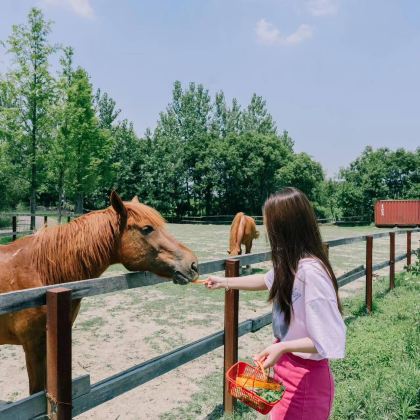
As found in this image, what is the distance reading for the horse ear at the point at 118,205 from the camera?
290 centimetres

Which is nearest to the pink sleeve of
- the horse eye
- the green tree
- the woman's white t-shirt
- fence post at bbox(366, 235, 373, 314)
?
the woman's white t-shirt

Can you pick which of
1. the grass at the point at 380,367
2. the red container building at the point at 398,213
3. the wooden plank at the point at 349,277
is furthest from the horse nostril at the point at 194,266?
the red container building at the point at 398,213

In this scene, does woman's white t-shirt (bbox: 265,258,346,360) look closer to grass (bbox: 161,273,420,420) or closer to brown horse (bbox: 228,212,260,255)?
grass (bbox: 161,273,420,420)

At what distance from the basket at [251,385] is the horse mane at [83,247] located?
51.0 inches

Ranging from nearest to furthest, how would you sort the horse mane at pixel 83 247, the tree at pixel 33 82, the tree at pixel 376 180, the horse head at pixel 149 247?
1. the horse head at pixel 149 247
2. the horse mane at pixel 83 247
3. the tree at pixel 33 82
4. the tree at pixel 376 180

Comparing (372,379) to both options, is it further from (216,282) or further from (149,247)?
(149,247)

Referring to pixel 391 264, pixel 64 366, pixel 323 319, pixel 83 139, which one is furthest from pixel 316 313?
pixel 83 139

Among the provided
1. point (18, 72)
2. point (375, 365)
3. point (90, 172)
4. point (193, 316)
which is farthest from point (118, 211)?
point (90, 172)

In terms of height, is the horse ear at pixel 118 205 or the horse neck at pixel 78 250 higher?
the horse ear at pixel 118 205

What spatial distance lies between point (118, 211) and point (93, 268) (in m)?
0.46

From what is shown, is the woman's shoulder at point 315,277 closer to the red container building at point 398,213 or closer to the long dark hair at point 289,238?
the long dark hair at point 289,238

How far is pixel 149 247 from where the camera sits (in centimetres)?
290

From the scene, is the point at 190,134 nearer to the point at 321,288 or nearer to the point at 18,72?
the point at 18,72

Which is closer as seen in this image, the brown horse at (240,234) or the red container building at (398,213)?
the brown horse at (240,234)
